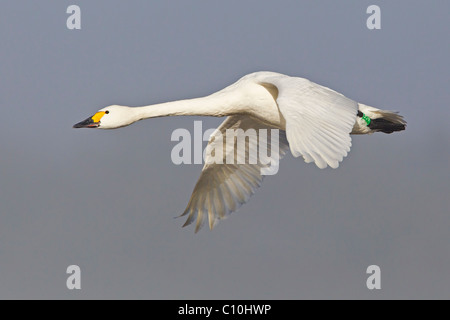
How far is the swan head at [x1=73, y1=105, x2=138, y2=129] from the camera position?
15.4 metres

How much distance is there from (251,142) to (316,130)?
5423 millimetres

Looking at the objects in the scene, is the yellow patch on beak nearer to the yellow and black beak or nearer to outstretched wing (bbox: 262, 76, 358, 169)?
the yellow and black beak

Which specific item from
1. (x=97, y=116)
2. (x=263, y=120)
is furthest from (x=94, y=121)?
(x=263, y=120)

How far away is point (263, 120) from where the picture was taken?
15828 millimetres

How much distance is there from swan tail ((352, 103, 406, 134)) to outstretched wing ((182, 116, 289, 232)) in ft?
7.66

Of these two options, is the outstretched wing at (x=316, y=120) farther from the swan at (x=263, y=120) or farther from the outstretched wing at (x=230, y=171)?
the outstretched wing at (x=230, y=171)

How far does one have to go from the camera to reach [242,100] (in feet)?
51.0

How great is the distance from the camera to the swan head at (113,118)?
50.6 feet

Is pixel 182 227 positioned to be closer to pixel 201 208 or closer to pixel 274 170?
pixel 201 208

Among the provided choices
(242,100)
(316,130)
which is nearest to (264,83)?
(242,100)

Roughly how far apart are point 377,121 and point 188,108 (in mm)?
3265

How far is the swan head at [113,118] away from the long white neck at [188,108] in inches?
5.6

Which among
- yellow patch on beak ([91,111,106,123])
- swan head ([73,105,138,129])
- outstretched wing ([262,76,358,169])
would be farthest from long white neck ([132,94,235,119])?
outstretched wing ([262,76,358,169])

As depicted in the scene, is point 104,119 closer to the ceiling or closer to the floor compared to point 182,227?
closer to the ceiling
